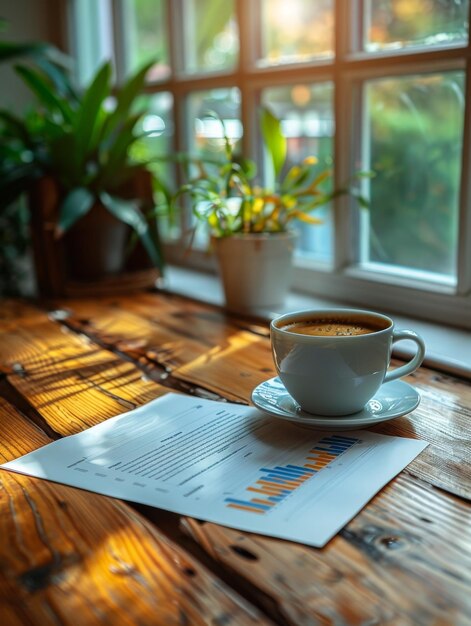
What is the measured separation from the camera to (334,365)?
2.30 ft

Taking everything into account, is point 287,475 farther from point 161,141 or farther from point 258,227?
point 161,141

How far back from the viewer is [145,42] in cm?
184

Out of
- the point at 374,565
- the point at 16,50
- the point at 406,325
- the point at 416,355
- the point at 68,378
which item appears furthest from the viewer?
the point at 16,50

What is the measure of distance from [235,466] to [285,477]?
52mm

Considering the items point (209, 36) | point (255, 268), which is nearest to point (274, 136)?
point (255, 268)

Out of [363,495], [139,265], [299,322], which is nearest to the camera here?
[363,495]

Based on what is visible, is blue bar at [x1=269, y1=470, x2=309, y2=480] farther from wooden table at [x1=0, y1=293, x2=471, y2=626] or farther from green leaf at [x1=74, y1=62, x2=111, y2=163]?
green leaf at [x1=74, y1=62, x2=111, y2=163]

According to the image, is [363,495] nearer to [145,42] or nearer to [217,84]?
[217,84]

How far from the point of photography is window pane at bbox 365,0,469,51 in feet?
3.61

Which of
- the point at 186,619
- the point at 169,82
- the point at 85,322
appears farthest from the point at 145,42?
the point at 186,619

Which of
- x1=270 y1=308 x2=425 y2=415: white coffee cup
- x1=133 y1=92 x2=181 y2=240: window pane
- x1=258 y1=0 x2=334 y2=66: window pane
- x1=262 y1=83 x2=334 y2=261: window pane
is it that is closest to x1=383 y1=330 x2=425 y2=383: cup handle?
x1=270 y1=308 x2=425 y2=415: white coffee cup

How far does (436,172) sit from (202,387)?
21.8 inches

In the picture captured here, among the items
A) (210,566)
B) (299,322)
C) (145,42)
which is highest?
(145,42)

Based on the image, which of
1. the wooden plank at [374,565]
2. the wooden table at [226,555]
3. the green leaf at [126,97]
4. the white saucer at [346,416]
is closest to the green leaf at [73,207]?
the green leaf at [126,97]
